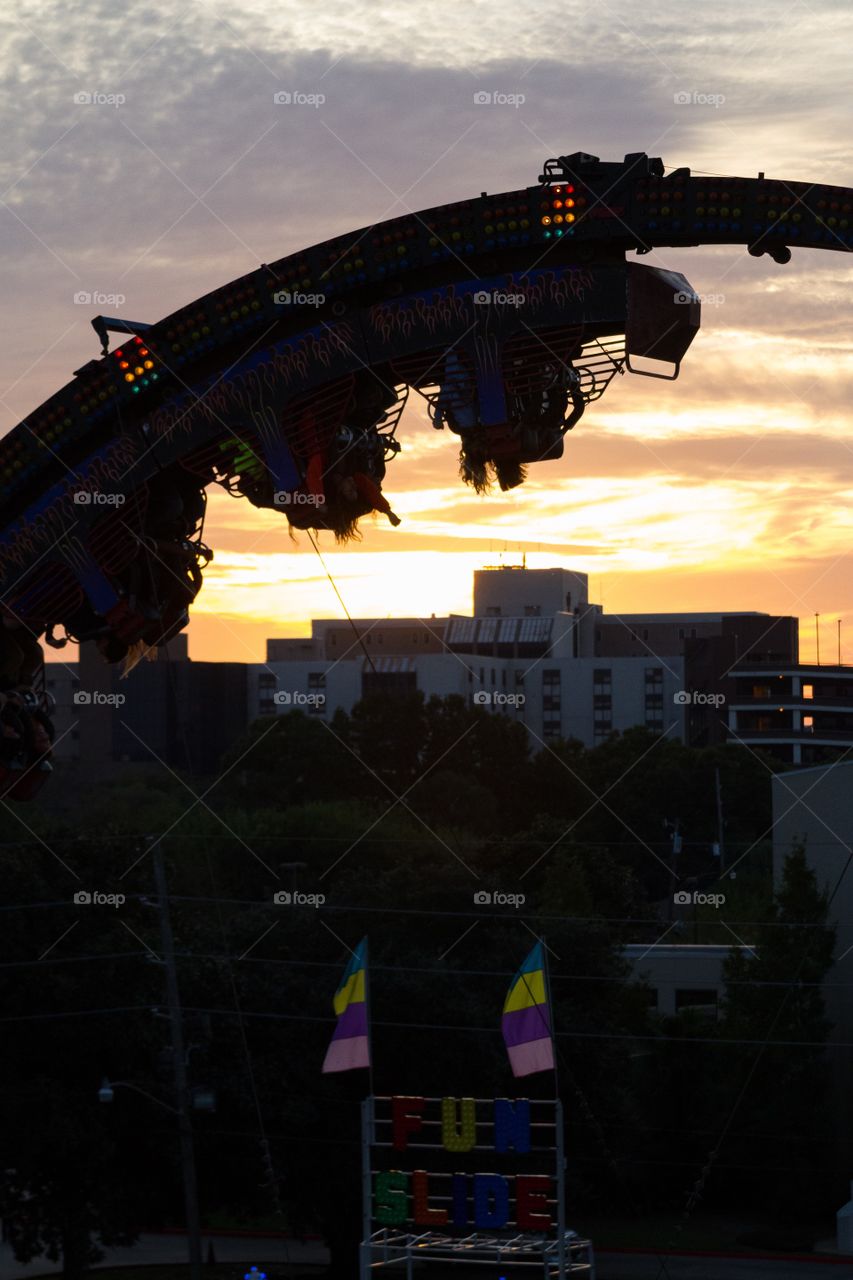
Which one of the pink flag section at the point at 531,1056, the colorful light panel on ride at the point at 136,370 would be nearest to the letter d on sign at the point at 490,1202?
the pink flag section at the point at 531,1056

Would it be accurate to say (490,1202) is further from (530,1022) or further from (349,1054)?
(530,1022)

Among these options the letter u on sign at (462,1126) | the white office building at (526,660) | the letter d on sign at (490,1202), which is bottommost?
the letter d on sign at (490,1202)

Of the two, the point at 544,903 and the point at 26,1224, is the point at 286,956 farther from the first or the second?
the point at 544,903

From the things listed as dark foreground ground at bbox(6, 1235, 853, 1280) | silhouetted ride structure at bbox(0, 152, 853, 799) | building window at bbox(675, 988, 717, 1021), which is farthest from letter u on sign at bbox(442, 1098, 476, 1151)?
building window at bbox(675, 988, 717, 1021)

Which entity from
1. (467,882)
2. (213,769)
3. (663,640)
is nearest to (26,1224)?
(467,882)

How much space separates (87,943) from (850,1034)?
79.2 ft

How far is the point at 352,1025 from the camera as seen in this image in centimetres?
3256

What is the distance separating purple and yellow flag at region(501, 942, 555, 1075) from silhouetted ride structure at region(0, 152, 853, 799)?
1695cm

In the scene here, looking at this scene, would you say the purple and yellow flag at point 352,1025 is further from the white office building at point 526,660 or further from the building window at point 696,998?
the white office building at point 526,660

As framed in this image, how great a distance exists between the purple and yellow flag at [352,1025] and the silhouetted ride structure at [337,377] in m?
17.7

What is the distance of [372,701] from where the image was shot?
137875 mm

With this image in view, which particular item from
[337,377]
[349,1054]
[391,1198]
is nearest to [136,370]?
[337,377]

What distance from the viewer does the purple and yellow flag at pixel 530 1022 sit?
31.1 m

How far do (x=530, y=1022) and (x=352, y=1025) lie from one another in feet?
9.73
